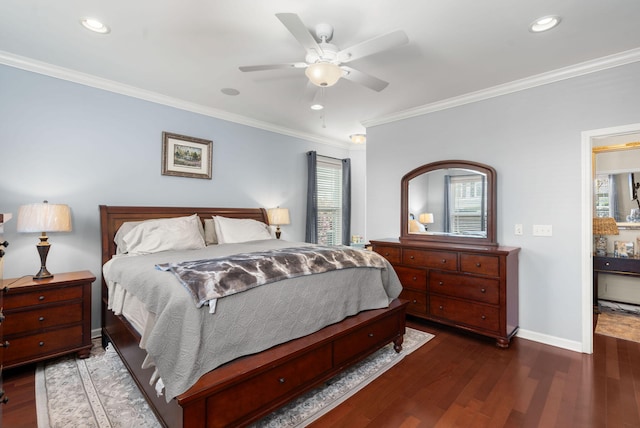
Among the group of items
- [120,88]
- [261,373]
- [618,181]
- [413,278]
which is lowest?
[261,373]

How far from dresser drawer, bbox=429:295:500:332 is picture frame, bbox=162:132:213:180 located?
3.21 m

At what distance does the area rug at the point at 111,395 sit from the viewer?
6.31 feet

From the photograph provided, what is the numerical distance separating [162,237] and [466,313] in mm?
3153

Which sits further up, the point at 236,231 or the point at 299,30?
the point at 299,30

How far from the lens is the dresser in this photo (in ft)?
9.72

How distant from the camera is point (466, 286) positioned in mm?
3158

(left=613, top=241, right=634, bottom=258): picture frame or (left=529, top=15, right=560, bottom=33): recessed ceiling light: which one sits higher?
(left=529, top=15, right=560, bottom=33): recessed ceiling light

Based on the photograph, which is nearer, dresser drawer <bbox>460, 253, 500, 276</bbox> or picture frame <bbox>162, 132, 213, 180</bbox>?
dresser drawer <bbox>460, 253, 500, 276</bbox>

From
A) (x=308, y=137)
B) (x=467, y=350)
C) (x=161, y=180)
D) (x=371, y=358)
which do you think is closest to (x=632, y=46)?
(x=467, y=350)

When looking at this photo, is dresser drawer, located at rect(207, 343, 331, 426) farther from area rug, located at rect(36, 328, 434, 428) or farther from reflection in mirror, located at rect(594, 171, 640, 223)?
reflection in mirror, located at rect(594, 171, 640, 223)

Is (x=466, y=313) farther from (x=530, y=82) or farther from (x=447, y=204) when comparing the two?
(x=530, y=82)

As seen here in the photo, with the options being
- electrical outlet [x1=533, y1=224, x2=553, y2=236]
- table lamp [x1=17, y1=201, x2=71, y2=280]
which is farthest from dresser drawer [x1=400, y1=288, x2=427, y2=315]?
table lamp [x1=17, y1=201, x2=71, y2=280]

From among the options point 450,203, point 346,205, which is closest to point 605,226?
point 450,203

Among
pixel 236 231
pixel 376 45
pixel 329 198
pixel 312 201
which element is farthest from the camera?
pixel 329 198
